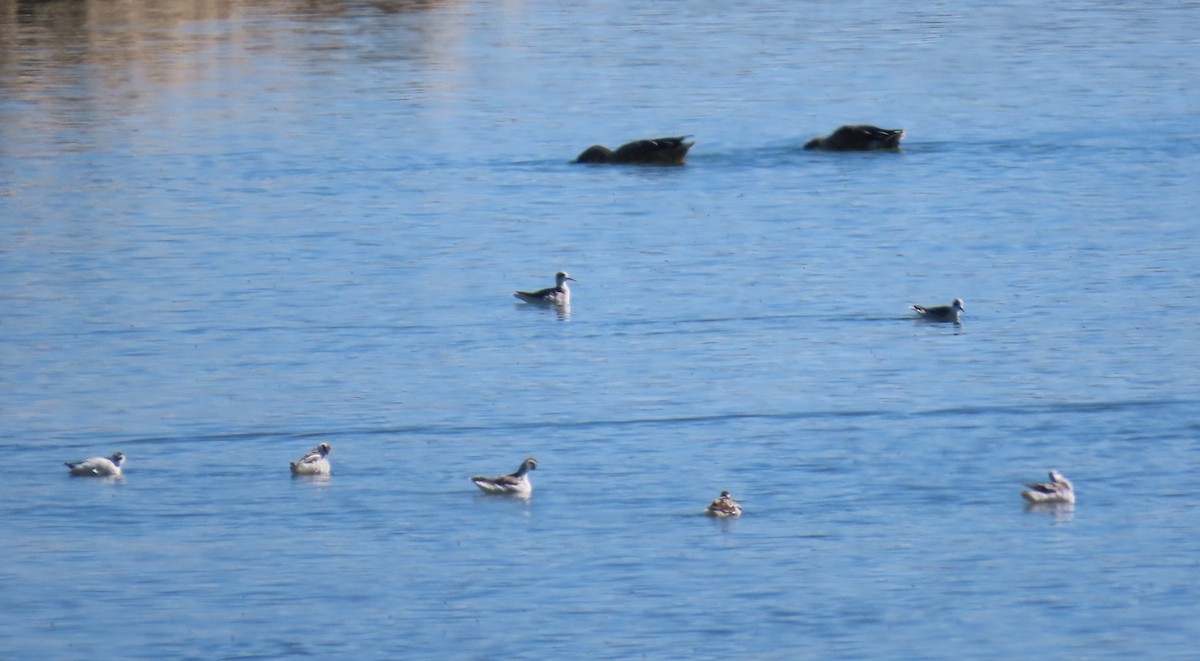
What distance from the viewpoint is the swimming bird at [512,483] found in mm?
15055

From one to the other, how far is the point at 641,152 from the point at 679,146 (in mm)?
534

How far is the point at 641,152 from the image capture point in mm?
31484

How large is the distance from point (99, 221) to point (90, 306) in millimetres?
5418

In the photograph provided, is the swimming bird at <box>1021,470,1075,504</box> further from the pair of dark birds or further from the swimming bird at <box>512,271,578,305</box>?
the pair of dark birds

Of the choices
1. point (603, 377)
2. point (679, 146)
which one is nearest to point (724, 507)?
point (603, 377)

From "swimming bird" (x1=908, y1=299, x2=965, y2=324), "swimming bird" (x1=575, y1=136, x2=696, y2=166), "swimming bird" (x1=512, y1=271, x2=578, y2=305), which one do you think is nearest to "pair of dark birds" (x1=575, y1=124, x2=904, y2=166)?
"swimming bird" (x1=575, y1=136, x2=696, y2=166)

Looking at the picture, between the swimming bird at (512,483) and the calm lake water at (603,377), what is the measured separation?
0.13 metres

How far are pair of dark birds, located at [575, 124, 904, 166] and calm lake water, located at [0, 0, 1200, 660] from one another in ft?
1.28

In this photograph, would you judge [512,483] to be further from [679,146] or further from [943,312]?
[679,146]

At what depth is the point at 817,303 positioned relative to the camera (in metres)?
21.5

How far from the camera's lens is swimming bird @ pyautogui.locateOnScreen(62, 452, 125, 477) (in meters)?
15.6

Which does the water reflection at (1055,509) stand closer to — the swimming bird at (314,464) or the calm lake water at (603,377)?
the calm lake water at (603,377)

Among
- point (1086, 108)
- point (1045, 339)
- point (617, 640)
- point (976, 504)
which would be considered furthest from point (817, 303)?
point (1086, 108)

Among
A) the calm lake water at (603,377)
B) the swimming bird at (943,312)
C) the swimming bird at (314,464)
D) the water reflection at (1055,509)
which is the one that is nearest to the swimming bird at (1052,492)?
the water reflection at (1055,509)
